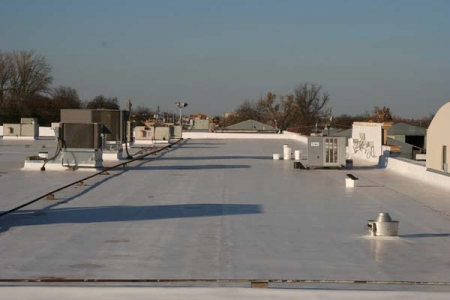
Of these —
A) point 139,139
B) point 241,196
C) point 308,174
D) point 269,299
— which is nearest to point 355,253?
point 269,299

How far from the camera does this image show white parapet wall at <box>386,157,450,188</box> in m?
25.0

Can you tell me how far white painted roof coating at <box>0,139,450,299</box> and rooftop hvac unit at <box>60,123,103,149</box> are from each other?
404cm

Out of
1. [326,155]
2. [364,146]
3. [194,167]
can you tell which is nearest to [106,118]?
[194,167]

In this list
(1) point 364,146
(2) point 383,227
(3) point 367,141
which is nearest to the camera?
(2) point 383,227

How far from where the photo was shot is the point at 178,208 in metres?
17.7

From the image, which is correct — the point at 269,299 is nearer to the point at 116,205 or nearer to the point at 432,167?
the point at 116,205

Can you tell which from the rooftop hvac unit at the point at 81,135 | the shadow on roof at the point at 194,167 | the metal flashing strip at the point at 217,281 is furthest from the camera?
the shadow on roof at the point at 194,167

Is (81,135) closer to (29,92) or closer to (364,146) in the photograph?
(364,146)

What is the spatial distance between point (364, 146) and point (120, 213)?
27.4 metres

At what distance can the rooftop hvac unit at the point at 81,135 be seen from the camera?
29.5 meters

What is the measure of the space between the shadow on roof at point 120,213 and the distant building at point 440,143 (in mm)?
10049

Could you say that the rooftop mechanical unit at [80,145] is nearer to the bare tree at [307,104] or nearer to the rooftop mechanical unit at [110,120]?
the rooftop mechanical unit at [110,120]

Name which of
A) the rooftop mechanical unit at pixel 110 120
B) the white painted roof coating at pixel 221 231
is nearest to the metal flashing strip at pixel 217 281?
the white painted roof coating at pixel 221 231

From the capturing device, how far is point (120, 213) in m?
16.5
